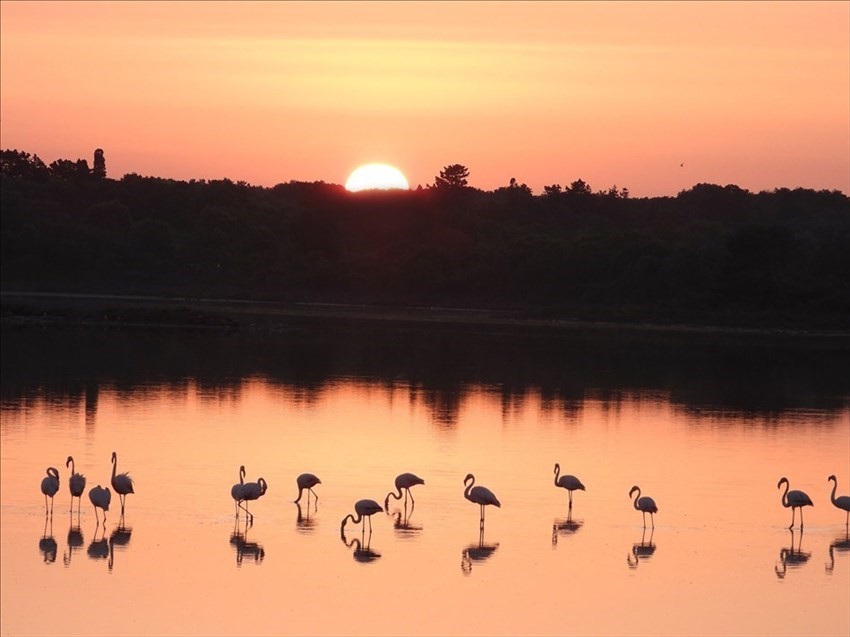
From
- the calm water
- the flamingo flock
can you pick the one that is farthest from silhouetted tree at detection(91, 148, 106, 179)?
the flamingo flock

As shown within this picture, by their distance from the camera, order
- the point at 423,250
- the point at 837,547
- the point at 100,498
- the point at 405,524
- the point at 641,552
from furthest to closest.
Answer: the point at 423,250
the point at 405,524
the point at 837,547
the point at 100,498
the point at 641,552

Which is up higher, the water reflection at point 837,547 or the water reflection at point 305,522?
the water reflection at point 305,522

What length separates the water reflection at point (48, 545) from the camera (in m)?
13.7

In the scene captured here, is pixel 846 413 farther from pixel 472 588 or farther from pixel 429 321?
pixel 429 321

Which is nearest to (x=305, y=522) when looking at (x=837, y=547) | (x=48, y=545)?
(x=48, y=545)

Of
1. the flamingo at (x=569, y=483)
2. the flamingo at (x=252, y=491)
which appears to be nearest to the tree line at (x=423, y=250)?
the flamingo at (x=569, y=483)

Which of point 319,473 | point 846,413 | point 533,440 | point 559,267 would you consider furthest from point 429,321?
point 319,473

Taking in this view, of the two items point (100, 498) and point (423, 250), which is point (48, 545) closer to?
point (100, 498)

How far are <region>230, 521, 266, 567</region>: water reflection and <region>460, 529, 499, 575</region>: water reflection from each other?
1.95 m

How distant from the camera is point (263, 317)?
180 feet

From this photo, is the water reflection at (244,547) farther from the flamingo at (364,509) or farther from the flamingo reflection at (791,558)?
the flamingo reflection at (791,558)

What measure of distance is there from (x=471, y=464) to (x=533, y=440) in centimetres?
266

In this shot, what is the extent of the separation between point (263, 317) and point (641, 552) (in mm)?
41086

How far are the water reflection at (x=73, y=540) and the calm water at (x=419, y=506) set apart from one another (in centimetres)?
4
